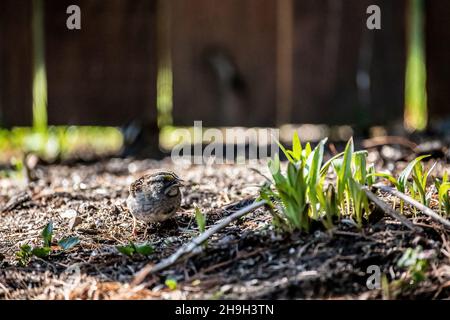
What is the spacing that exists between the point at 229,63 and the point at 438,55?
205cm

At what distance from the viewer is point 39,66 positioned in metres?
7.37

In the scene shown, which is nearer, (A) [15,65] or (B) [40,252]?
(B) [40,252]

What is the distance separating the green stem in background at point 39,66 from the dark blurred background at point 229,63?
17 mm

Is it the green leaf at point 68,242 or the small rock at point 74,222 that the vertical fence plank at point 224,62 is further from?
the green leaf at point 68,242

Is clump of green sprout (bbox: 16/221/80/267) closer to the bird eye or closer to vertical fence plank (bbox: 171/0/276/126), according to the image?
the bird eye

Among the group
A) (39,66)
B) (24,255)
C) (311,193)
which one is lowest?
(24,255)

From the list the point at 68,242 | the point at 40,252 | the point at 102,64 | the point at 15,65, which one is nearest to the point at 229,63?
the point at 102,64

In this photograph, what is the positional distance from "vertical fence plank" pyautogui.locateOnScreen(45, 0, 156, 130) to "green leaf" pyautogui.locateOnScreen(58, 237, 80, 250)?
12.1 ft

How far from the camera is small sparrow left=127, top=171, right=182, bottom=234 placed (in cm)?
374

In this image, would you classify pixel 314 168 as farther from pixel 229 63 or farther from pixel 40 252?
pixel 229 63

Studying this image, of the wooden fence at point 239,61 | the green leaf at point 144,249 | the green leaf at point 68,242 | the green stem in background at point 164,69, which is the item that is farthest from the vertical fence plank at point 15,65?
the green leaf at point 144,249

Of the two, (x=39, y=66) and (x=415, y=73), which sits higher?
(x=39, y=66)
